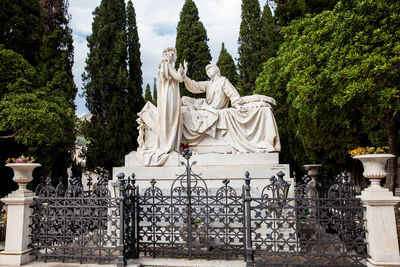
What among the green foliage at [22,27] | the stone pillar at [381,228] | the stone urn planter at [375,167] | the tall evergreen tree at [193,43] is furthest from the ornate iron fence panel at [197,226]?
the tall evergreen tree at [193,43]

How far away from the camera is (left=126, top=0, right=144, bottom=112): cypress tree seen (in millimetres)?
20453

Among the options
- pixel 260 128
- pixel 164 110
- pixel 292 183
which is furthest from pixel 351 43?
pixel 164 110

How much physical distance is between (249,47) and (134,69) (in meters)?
8.24

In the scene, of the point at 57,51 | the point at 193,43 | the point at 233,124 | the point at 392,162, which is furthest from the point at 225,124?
the point at 193,43

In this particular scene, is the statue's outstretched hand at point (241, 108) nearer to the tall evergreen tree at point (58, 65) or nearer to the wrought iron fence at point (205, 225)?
the wrought iron fence at point (205, 225)

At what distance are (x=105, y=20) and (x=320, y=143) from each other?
50.0 feet

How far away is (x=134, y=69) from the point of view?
852 inches

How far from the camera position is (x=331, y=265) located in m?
4.70

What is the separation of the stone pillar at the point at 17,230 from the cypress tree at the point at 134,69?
49.8 feet

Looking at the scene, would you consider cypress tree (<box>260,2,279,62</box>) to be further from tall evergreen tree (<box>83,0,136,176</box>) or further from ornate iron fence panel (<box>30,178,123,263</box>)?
ornate iron fence panel (<box>30,178,123,263</box>)

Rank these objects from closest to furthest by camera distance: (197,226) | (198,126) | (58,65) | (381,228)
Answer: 1. (381,228)
2. (197,226)
3. (198,126)
4. (58,65)

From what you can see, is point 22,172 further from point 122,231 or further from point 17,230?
point 122,231

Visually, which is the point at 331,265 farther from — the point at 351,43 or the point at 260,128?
the point at 351,43

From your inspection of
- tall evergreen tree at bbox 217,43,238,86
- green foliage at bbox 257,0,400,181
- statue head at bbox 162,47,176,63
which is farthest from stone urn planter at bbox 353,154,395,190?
tall evergreen tree at bbox 217,43,238,86
